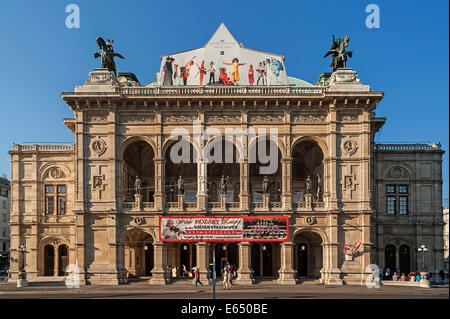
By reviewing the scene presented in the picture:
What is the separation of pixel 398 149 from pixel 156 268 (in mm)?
26784

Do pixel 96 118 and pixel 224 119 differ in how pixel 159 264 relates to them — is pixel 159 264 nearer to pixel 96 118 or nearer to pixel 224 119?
pixel 224 119

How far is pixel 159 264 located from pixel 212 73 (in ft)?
57.8

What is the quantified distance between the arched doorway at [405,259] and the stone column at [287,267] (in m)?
13.7

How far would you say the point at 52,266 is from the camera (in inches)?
Answer: 1816

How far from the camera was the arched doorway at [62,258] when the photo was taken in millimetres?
45812

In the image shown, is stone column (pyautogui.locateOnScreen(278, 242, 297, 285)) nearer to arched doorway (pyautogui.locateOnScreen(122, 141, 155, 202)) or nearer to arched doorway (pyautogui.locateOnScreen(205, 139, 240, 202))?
arched doorway (pyautogui.locateOnScreen(205, 139, 240, 202))

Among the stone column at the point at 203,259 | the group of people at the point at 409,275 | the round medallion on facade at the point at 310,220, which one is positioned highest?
the round medallion on facade at the point at 310,220

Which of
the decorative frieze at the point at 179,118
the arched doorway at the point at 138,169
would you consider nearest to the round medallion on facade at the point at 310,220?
the decorative frieze at the point at 179,118

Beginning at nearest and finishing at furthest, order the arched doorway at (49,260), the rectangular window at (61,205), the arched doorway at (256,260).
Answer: the arched doorway at (256,260)
the arched doorway at (49,260)
the rectangular window at (61,205)

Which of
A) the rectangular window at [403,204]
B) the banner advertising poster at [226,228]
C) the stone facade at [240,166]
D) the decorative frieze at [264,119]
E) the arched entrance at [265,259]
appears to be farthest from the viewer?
the rectangular window at [403,204]

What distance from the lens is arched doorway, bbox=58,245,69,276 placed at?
150 ft

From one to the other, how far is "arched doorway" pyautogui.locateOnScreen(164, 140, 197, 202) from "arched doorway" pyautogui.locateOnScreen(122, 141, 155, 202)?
1.90m

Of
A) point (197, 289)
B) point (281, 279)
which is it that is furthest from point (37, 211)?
point (281, 279)
